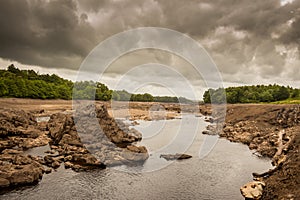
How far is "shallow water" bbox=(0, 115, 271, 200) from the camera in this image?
25.8 meters

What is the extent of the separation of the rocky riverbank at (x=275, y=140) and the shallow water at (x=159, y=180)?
3.02m

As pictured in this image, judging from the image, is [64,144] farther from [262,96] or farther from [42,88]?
[262,96]

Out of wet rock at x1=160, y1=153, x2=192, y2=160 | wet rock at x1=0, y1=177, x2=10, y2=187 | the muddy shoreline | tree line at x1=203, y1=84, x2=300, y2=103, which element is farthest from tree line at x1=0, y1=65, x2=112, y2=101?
wet rock at x1=0, y1=177, x2=10, y2=187

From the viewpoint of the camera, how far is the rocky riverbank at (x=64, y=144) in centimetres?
2970

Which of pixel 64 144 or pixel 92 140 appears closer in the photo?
pixel 64 144

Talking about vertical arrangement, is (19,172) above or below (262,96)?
below

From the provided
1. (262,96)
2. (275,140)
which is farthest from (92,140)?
(262,96)

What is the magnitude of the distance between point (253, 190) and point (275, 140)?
23702 millimetres

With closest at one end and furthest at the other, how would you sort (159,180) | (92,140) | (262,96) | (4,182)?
(4,182)
(159,180)
(92,140)
(262,96)

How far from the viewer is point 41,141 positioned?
151 feet

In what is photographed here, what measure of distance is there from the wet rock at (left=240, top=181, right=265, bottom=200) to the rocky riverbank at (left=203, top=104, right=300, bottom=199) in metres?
0.40

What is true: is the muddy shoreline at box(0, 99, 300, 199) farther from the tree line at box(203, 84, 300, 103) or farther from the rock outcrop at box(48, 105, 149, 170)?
the tree line at box(203, 84, 300, 103)

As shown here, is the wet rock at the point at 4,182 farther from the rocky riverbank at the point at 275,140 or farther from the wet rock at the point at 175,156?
the rocky riverbank at the point at 275,140

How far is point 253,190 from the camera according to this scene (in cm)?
2630
